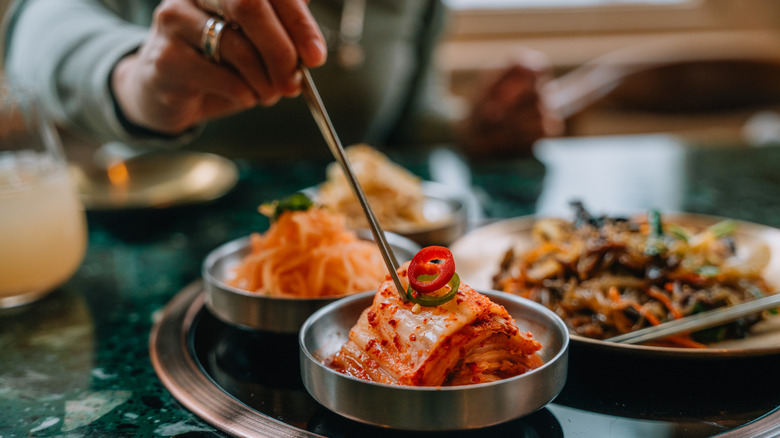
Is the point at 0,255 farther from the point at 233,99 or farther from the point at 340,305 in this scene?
the point at 340,305

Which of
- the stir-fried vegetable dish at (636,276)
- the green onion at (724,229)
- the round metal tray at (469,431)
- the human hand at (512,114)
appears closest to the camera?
the round metal tray at (469,431)

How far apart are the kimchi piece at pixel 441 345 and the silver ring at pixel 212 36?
0.73 meters

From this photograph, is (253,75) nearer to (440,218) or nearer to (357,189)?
(357,189)

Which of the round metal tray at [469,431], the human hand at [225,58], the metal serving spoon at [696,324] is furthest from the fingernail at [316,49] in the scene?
the metal serving spoon at [696,324]

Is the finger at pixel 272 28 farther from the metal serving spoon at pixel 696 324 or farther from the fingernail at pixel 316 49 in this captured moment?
the metal serving spoon at pixel 696 324

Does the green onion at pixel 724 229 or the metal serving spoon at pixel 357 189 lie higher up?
the metal serving spoon at pixel 357 189

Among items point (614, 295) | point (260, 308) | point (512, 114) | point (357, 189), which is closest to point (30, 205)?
point (260, 308)

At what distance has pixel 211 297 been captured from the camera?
4.68ft

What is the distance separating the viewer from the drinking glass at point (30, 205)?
159 centimetres

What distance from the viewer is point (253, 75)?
1547mm

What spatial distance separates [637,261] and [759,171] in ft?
5.10

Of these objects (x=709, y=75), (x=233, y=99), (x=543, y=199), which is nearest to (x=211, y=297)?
(x=233, y=99)

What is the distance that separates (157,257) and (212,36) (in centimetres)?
81

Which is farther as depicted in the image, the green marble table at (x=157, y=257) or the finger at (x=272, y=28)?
the finger at (x=272, y=28)
